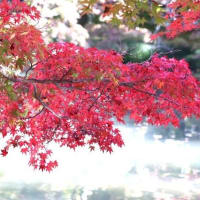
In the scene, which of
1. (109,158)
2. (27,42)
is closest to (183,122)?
(109,158)

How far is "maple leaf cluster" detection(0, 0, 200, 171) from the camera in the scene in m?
4.79

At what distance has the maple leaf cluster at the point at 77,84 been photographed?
189 inches

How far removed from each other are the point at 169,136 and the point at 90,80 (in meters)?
10.5

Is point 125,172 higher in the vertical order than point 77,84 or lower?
higher

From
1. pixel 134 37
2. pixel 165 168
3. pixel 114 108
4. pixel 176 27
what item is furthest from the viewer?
pixel 134 37

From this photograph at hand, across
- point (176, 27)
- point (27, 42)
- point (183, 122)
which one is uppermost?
point (183, 122)

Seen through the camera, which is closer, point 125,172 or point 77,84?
point 77,84

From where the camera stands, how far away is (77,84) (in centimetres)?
570

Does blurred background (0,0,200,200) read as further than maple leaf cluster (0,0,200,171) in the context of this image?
Yes

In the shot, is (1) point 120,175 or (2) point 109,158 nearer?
(1) point 120,175

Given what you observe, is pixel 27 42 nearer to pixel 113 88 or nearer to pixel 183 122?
pixel 113 88

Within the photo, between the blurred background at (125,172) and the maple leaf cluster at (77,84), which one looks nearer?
the maple leaf cluster at (77,84)

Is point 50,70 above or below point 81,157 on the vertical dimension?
below

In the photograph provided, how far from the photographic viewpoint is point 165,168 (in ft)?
33.1
